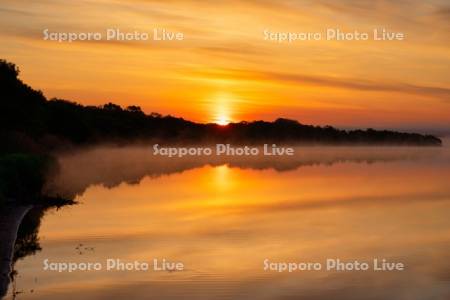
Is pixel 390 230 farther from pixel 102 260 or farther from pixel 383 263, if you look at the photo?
pixel 102 260

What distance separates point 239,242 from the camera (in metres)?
19.1

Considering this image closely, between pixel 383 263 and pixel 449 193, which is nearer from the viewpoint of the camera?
pixel 383 263

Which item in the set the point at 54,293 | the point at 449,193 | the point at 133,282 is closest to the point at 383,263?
the point at 133,282

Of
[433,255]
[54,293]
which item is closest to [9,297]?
[54,293]

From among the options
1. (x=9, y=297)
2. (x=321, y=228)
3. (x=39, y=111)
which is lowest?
(x=9, y=297)

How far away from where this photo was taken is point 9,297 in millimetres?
11828

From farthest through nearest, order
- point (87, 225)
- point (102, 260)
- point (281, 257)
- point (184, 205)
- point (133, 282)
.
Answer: point (184, 205), point (87, 225), point (281, 257), point (102, 260), point (133, 282)

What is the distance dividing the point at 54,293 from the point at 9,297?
107cm

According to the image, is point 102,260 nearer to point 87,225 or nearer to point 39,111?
point 87,225

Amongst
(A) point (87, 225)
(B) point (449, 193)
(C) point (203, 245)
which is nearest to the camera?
(C) point (203, 245)

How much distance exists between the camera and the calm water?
532 inches

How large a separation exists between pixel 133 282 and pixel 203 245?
184 inches

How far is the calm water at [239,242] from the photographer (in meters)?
13.5

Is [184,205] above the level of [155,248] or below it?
above
